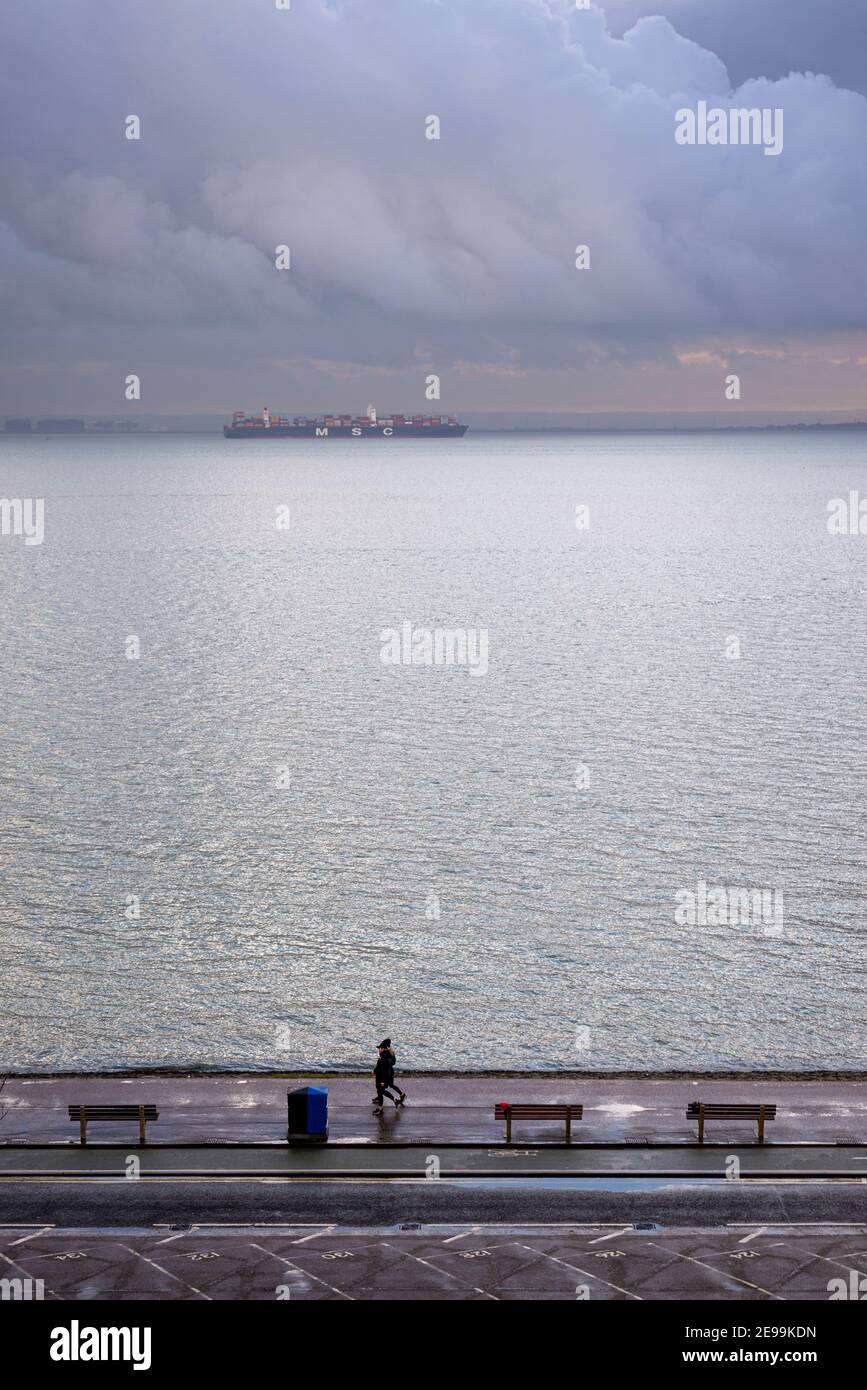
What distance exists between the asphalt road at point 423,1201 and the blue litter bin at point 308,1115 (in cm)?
182

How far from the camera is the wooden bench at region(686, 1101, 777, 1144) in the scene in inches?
1091

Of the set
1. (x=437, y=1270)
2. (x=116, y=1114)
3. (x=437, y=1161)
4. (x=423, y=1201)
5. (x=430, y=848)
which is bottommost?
(x=437, y=1270)

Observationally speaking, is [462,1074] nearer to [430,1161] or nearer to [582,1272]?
[430,1161]

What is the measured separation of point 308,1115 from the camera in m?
27.7

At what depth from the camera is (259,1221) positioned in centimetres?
2430

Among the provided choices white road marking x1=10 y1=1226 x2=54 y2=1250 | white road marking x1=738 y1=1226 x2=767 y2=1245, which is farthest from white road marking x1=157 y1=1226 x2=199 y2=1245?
white road marking x1=738 y1=1226 x2=767 y2=1245

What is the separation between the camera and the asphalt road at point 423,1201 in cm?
2445

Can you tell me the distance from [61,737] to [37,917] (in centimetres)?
2698

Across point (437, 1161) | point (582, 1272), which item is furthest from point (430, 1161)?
point (582, 1272)

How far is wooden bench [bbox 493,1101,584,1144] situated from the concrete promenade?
1.24 feet

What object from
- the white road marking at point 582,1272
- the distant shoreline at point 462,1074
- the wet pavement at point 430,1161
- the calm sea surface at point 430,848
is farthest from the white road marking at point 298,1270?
the calm sea surface at point 430,848

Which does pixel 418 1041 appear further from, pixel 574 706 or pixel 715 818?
pixel 574 706

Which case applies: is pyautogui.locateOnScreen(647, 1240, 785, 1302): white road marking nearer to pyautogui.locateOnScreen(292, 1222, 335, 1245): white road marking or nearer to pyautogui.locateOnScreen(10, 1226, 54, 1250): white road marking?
pyautogui.locateOnScreen(292, 1222, 335, 1245): white road marking

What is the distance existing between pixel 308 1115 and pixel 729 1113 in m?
7.93
